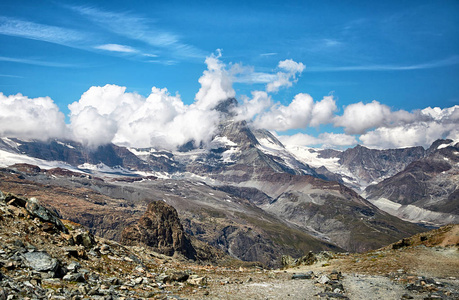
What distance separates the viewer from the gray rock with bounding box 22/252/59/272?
878 inches

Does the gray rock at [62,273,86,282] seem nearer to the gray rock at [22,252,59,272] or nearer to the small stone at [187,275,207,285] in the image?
the gray rock at [22,252,59,272]

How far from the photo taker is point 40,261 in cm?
2289

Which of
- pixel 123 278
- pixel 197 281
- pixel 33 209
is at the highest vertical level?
pixel 33 209

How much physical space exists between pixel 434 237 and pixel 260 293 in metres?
39.2

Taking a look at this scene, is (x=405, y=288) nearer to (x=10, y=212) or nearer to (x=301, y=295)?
(x=301, y=295)

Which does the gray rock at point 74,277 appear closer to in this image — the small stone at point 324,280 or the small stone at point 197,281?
the small stone at point 197,281

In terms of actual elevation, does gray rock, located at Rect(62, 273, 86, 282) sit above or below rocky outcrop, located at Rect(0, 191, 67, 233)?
below

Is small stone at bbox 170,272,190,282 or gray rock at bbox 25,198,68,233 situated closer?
small stone at bbox 170,272,190,282

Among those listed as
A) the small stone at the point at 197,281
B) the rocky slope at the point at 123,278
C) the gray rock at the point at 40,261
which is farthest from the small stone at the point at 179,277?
the gray rock at the point at 40,261

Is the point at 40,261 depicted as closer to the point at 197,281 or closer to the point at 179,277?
the point at 179,277

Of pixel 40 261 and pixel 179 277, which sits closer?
pixel 40 261

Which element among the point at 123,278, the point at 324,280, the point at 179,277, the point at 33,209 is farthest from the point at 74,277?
the point at 324,280

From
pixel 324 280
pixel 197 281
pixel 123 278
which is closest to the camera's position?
pixel 123 278

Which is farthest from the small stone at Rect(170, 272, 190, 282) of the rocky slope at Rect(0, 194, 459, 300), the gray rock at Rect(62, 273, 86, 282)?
the gray rock at Rect(62, 273, 86, 282)
